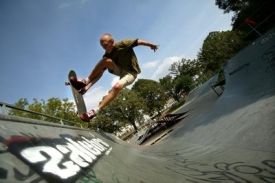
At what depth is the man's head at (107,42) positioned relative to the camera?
206 inches

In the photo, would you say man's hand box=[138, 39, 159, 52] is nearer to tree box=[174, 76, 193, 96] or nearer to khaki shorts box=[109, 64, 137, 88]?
khaki shorts box=[109, 64, 137, 88]

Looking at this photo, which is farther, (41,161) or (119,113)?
(119,113)

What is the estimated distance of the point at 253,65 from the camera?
26.6ft

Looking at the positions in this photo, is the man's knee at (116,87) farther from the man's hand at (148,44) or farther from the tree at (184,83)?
the tree at (184,83)

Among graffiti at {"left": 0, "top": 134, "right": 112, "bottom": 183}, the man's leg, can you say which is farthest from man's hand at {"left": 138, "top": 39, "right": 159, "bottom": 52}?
graffiti at {"left": 0, "top": 134, "right": 112, "bottom": 183}

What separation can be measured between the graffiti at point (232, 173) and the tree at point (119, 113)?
49994 mm

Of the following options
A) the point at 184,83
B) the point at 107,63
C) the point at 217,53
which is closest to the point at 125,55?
the point at 107,63

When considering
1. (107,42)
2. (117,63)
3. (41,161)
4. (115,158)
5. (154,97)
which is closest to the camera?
(41,161)

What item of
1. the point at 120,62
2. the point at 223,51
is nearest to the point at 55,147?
the point at 120,62

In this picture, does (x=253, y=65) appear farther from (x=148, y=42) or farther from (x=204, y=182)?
(x=204, y=182)

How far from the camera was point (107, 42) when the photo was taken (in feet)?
17.2

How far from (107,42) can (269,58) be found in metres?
4.98

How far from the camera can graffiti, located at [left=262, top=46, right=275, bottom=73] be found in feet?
21.4

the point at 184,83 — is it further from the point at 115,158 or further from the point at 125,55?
the point at 115,158
